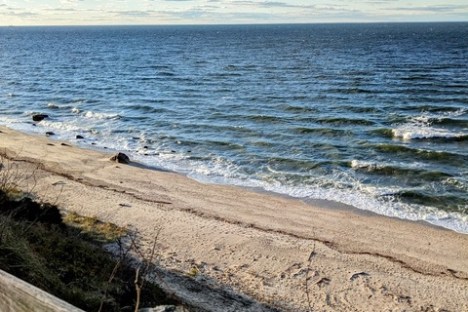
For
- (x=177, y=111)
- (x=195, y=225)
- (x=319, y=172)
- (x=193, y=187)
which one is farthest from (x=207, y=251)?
(x=177, y=111)

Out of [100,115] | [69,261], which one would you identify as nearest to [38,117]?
[100,115]

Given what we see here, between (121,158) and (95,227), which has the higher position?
(95,227)

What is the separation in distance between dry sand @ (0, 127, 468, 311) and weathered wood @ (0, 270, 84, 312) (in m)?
6.75

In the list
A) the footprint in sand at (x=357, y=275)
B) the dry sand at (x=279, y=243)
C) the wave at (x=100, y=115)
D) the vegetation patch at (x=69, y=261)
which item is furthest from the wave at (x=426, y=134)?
the wave at (x=100, y=115)

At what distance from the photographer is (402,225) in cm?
1462

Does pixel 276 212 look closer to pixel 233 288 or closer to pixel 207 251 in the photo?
pixel 207 251

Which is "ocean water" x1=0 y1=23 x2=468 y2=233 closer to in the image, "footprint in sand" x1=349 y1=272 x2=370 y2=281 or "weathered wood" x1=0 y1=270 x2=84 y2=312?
"footprint in sand" x1=349 y1=272 x2=370 y2=281

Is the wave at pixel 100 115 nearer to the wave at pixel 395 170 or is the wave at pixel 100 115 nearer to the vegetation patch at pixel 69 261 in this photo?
the wave at pixel 395 170

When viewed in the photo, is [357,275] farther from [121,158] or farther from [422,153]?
[121,158]

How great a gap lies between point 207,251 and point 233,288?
2.01 m

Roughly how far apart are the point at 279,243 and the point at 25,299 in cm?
1041

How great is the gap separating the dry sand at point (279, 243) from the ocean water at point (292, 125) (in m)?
1.64

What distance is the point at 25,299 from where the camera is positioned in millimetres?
2785

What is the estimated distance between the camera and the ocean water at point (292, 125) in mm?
18031
